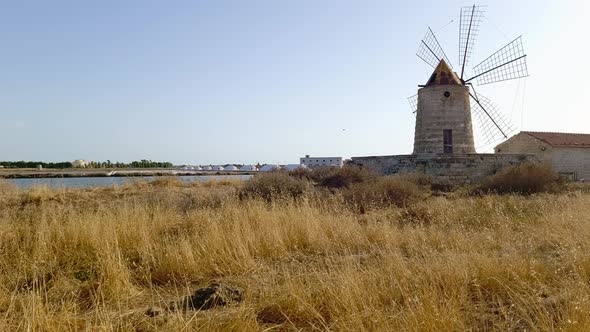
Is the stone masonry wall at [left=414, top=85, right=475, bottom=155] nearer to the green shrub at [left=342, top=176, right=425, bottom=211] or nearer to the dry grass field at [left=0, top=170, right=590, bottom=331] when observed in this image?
the green shrub at [left=342, top=176, right=425, bottom=211]

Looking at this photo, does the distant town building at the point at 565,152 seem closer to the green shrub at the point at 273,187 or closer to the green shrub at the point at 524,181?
the green shrub at the point at 524,181

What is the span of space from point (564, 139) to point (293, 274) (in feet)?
87.6

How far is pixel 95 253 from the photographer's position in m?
4.98

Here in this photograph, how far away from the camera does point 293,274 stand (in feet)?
14.7

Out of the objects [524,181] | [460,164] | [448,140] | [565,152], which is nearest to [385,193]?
[524,181]

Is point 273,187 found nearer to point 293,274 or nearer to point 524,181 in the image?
point 293,274

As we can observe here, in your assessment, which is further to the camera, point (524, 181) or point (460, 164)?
point (460, 164)

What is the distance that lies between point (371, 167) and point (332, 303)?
19.6m

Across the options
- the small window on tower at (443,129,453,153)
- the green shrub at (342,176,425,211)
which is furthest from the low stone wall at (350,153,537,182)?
the green shrub at (342,176,425,211)

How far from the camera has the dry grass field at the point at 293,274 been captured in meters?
3.05

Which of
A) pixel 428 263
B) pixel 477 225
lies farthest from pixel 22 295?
pixel 477 225

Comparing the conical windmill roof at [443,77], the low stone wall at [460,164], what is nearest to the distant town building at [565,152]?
the low stone wall at [460,164]

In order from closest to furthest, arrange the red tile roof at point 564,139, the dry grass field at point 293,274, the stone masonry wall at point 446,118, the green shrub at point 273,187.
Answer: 1. the dry grass field at point 293,274
2. the green shrub at point 273,187
3. the stone masonry wall at point 446,118
4. the red tile roof at point 564,139

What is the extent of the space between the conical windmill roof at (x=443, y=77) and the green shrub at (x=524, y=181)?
19.2 feet
